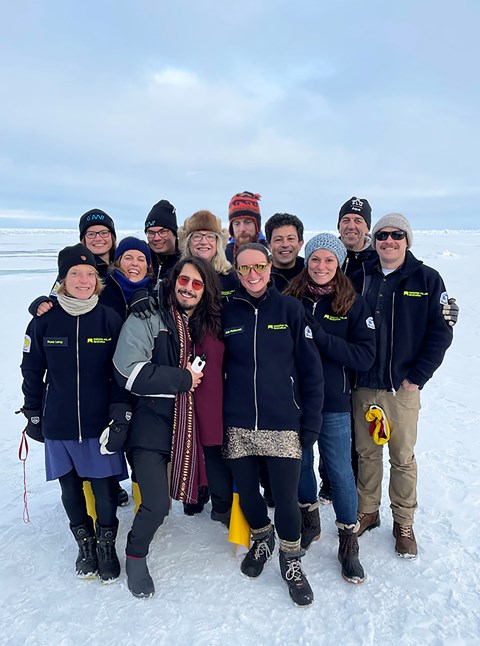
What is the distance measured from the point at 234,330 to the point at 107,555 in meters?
1.85

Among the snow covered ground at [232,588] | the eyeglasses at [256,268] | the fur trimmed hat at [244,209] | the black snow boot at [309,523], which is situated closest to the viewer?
the snow covered ground at [232,588]

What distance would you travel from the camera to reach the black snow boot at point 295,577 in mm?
2811

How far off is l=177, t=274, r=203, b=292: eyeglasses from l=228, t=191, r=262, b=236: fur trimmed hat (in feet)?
4.90

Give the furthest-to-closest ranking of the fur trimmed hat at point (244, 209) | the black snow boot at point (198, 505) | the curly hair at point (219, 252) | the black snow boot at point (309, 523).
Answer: the fur trimmed hat at point (244, 209)
the black snow boot at point (198, 505)
the curly hair at point (219, 252)
the black snow boot at point (309, 523)

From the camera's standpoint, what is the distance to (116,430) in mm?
2859

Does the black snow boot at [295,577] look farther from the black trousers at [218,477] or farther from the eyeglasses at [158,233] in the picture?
the eyeglasses at [158,233]

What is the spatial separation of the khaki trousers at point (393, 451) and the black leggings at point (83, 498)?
6.32 ft

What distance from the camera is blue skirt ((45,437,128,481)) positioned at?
2982mm

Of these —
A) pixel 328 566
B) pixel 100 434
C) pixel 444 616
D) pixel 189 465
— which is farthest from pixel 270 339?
pixel 444 616

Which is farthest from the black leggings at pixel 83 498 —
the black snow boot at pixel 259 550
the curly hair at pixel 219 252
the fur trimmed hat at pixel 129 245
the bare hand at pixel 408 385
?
the bare hand at pixel 408 385

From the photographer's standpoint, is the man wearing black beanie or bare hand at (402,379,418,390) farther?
the man wearing black beanie

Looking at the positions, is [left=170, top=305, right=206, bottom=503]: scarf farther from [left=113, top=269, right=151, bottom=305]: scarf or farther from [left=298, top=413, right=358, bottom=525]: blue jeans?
[left=298, top=413, right=358, bottom=525]: blue jeans

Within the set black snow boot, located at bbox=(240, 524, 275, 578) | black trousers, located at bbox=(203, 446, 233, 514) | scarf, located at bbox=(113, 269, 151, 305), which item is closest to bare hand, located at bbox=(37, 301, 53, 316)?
scarf, located at bbox=(113, 269, 151, 305)

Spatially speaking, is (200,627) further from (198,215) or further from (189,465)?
(198,215)
